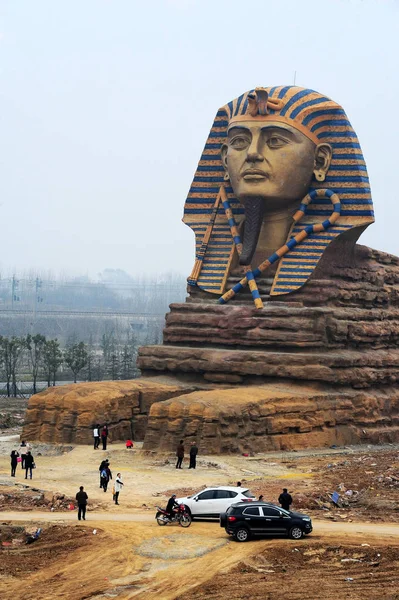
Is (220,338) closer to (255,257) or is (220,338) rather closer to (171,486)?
(255,257)

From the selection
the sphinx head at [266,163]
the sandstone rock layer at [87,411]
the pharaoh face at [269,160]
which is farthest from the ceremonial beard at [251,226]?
the sandstone rock layer at [87,411]

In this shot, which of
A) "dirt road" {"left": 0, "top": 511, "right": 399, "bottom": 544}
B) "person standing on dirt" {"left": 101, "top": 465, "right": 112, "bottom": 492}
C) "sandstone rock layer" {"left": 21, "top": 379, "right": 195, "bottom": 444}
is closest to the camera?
"dirt road" {"left": 0, "top": 511, "right": 399, "bottom": 544}

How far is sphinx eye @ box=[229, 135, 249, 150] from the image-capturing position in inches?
1929

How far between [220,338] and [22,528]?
21.5 m

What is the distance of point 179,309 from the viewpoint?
49781 mm

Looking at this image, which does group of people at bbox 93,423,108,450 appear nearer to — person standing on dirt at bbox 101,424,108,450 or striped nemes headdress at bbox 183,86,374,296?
person standing on dirt at bbox 101,424,108,450

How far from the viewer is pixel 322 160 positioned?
4988cm

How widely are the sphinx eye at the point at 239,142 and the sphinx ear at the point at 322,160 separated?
122 inches

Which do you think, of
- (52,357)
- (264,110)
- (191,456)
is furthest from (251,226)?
(52,357)

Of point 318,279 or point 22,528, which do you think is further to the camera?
point 318,279

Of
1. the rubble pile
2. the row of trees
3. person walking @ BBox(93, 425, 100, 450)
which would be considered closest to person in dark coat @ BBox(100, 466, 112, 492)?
the rubble pile

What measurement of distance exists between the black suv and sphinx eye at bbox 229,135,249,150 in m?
25.5

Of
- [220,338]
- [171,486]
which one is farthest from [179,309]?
[171,486]

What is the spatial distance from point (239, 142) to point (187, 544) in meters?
26.2
